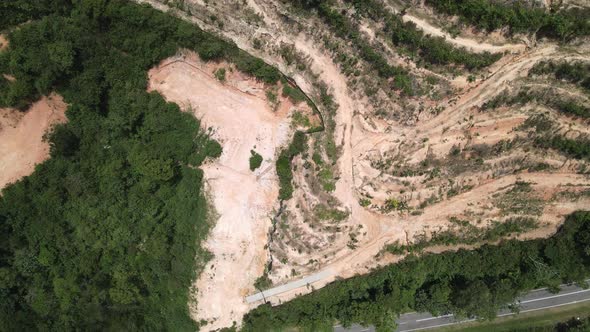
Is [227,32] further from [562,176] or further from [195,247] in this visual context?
[562,176]

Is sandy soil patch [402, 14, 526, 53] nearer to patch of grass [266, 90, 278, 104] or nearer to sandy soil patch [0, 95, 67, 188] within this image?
patch of grass [266, 90, 278, 104]

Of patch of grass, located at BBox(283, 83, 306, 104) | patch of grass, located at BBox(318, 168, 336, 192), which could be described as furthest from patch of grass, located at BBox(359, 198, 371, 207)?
patch of grass, located at BBox(283, 83, 306, 104)

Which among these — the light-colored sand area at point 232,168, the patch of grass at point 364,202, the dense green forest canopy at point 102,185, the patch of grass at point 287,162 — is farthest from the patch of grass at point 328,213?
the dense green forest canopy at point 102,185

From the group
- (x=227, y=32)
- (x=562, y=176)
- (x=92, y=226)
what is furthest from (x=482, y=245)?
(x=92, y=226)

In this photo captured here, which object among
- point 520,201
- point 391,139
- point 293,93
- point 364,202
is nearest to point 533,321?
point 520,201

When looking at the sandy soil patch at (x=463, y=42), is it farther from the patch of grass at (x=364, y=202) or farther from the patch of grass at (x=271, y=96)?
the patch of grass at (x=364, y=202)

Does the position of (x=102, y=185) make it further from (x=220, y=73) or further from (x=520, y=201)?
(x=520, y=201)

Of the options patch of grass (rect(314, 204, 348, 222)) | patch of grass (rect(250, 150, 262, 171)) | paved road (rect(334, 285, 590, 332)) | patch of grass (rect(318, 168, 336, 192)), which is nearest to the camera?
patch of grass (rect(250, 150, 262, 171))
